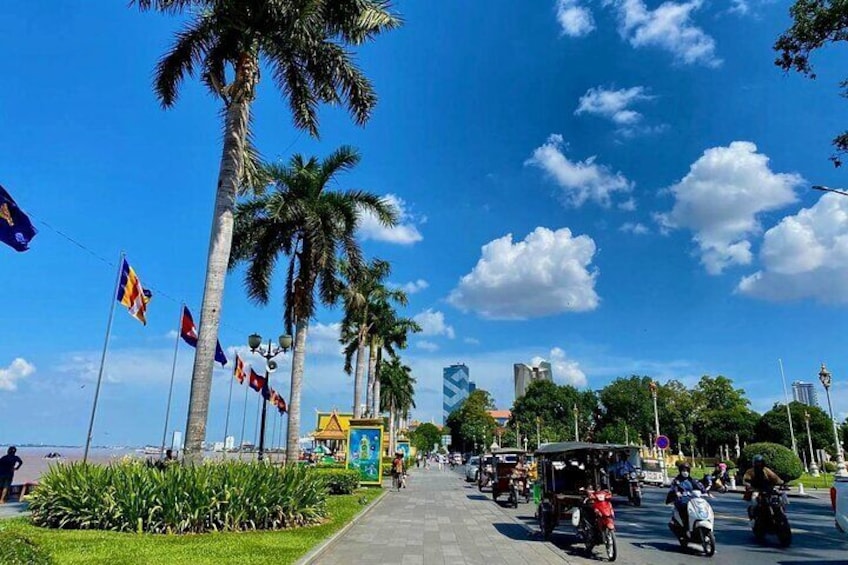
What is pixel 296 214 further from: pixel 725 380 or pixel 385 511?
pixel 725 380

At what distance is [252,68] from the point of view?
14.1 meters

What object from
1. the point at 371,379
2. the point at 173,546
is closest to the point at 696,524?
the point at 173,546

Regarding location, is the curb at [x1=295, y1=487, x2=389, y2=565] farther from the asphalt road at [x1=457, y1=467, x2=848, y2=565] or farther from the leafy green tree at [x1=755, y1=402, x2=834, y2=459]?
the leafy green tree at [x1=755, y1=402, x2=834, y2=459]

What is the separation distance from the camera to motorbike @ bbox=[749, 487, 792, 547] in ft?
37.3

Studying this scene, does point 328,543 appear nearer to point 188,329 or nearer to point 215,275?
point 215,275

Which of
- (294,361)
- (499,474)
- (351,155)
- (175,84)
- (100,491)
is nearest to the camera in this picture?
(100,491)

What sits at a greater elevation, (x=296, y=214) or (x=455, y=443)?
(x=296, y=214)

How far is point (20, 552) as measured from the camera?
13.3ft

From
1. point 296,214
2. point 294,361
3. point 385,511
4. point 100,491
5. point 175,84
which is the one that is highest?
point 175,84

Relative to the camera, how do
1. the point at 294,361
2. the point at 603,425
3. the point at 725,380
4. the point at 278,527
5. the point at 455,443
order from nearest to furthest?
the point at 278,527 < the point at 294,361 < the point at 725,380 < the point at 603,425 < the point at 455,443

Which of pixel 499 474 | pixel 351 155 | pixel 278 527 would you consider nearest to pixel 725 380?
pixel 499 474

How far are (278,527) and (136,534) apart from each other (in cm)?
269

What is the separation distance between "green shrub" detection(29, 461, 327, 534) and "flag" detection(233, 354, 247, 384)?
16.4 metres

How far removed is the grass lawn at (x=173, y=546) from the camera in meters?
7.94
